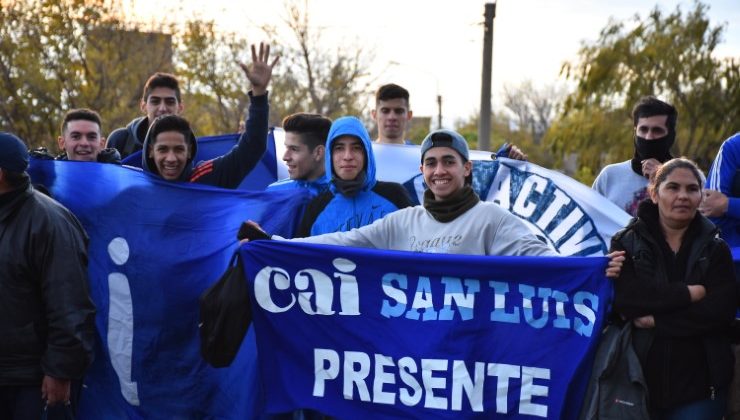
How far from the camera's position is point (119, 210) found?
18.4 ft

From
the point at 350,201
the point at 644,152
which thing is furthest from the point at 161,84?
the point at 644,152

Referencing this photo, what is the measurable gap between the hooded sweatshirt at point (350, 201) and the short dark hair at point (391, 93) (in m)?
1.72

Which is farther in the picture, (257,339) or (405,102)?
(405,102)

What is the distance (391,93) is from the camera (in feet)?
23.2

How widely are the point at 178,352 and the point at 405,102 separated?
2.71 meters

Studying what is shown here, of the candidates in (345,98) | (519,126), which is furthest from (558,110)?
(519,126)

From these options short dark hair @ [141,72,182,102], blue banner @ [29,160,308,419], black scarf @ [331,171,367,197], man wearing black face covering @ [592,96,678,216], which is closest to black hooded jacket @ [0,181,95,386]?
blue banner @ [29,160,308,419]

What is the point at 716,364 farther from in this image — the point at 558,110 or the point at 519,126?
the point at 519,126

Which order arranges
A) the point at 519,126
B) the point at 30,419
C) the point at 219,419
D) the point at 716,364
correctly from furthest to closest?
the point at 519,126, the point at 219,419, the point at 30,419, the point at 716,364

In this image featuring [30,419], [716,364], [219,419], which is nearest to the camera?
[716,364]

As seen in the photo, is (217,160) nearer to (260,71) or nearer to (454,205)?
(260,71)

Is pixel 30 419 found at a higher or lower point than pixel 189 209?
lower

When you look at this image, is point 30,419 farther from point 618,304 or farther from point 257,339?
point 618,304

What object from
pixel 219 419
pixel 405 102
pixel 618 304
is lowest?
pixel 219 419
